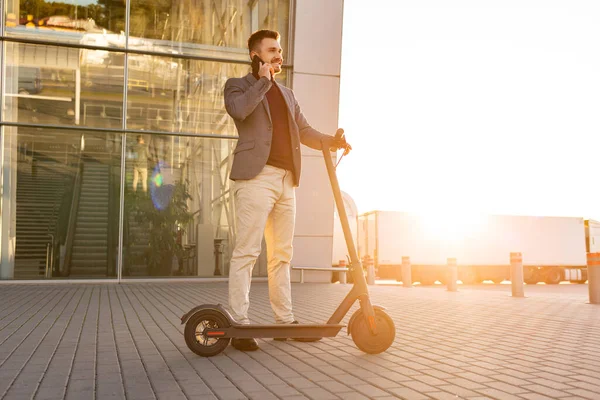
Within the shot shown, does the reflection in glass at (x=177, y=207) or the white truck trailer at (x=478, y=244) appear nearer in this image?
the reflection in glass at (x=177, y=207)

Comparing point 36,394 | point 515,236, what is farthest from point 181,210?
point 515,236

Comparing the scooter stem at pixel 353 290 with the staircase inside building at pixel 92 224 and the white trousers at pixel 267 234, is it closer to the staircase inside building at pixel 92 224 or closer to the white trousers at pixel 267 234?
the white trousers at pixel 267 234

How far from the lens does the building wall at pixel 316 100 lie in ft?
46.2

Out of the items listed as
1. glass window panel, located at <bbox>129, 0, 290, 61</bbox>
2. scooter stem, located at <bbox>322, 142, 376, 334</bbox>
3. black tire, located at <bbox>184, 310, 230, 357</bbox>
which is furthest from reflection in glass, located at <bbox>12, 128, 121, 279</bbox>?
scooter stem, located at <bbox>322, 142, 376, 334</bbox>

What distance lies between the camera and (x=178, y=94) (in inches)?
554

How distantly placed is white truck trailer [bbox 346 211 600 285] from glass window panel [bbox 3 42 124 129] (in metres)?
15.9

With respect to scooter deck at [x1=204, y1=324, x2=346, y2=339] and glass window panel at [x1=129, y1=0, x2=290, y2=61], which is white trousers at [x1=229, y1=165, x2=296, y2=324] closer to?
scooter deck at [x1=204, y1=324, x2=346, y2=339]

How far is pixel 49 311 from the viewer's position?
7555 millimetres

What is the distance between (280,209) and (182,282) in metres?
8.96

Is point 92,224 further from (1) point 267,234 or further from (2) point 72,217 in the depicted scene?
(1) point 267,234

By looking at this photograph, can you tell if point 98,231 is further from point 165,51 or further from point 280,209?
point 280,209

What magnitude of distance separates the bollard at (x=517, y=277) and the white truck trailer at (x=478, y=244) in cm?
1486

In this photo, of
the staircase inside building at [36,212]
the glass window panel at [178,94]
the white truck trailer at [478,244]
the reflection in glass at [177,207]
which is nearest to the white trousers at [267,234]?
the reflection in glass at [177,207]

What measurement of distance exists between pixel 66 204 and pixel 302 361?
32.8 ft
